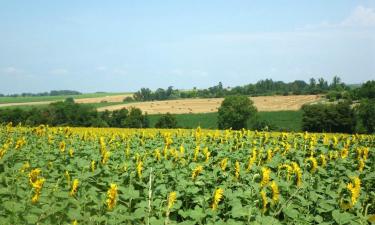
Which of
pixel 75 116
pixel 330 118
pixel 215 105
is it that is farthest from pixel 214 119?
pixel 75 116

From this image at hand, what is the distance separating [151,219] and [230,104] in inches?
2877

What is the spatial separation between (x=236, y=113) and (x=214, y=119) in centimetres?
1158

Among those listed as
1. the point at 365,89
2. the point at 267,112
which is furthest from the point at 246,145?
the point at 365,89

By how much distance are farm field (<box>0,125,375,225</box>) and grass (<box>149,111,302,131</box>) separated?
218ft

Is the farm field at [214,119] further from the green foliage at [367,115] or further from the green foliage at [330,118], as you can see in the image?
the green foliage at [367,115]

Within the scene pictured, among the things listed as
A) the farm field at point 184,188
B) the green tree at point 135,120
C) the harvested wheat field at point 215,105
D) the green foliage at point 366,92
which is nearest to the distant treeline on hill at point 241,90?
the harvested wheat field at point 215,105

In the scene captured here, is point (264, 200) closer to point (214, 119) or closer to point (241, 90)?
point (214, 119)

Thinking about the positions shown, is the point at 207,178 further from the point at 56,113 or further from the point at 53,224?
the point at 56,113

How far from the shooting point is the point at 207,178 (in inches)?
267

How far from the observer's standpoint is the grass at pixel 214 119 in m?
78.5

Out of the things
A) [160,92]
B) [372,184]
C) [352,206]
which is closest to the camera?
[352,206]

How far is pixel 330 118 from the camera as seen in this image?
6312 cm

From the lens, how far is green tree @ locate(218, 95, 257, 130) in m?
75.1

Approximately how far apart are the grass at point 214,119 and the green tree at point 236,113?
3590 millimetres
